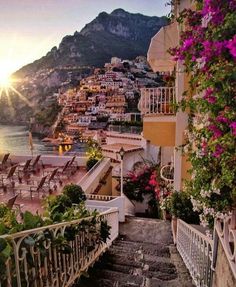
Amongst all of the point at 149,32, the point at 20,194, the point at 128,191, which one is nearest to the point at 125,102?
the point at 128,191

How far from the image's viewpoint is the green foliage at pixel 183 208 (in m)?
6.05

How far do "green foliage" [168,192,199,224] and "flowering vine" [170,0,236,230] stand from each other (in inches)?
133

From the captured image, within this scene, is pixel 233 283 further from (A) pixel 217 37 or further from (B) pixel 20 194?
(B) pixel 20 194

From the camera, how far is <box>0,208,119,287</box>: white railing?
235 cm

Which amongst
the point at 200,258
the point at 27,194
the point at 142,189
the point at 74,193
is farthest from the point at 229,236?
the point at 142,189

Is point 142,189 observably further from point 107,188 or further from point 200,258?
point 200,258

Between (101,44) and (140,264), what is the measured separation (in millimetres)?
85527

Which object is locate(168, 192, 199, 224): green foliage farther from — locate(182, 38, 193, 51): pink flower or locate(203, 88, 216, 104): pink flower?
locate(203, 88, 216, 104): pink flower

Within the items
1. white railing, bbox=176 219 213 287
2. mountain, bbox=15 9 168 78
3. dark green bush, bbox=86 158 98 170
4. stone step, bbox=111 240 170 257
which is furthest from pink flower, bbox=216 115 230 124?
mountain, bbox=15 9 168 78

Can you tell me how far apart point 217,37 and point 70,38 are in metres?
94.2

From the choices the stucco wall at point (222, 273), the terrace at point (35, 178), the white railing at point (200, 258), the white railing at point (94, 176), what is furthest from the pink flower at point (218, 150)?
the white railing at point (94, 176)

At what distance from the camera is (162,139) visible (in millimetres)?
7887

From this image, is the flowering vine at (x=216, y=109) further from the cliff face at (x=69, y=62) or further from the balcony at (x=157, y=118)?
the cliff face at (x=69, y=62)

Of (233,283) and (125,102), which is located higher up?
(125,102)
